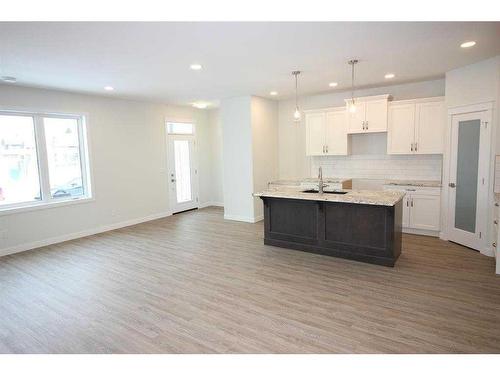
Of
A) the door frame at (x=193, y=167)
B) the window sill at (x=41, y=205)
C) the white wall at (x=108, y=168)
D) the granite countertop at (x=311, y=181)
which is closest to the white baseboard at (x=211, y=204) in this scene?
the door frame at (x=193, y=167)

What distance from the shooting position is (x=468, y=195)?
477 cm

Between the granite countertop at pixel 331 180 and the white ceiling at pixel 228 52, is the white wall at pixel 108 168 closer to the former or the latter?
the white ceiling at pixel 228 52

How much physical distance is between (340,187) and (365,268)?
7.47 ft

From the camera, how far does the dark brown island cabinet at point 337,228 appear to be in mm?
4090

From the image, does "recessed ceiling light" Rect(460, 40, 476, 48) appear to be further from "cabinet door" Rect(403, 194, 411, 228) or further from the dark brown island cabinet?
"cabinet door" Rect(403, 194, 411, 228)

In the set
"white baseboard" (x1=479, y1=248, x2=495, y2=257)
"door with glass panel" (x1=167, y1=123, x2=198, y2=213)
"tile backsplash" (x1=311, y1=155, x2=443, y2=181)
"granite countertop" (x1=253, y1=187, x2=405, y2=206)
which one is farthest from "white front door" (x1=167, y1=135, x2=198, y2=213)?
"white baseboard" (x1=479, y1=248, x2=495, y2=257)

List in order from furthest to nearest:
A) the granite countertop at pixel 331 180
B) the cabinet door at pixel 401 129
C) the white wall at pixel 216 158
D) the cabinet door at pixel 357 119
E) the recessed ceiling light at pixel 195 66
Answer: the white wall at pixel 216 158
the granite countertop at pixel 331 180
the cabinet door at pixel 357 119
the cabinet door at pixel 401 129
the recessed ceiling light at pixel 195 66

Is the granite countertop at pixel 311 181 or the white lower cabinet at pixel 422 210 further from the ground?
the granite countertop at pixel 311 181

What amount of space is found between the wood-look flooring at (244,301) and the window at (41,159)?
3.63ft

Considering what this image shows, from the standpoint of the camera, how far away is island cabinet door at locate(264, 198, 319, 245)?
15.2 ft

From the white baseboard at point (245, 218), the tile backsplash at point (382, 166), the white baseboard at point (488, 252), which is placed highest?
the tile backsplash at point (382, 166)

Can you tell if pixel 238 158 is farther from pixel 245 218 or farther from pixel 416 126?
pixel 416 126

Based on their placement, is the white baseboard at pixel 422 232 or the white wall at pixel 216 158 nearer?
the white baseboard at pixel 422 232
